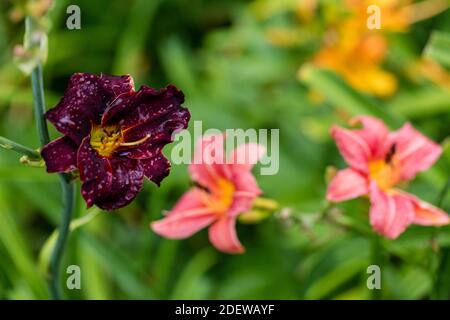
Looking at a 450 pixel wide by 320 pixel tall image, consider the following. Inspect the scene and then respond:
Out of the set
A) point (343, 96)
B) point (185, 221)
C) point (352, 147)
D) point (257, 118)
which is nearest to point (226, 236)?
point (185, 221)

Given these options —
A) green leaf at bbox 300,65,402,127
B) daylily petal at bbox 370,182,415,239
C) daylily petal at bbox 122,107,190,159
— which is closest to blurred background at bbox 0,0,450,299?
green leaf at bbox 300,65,402,127

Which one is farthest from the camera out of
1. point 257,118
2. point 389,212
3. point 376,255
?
point 257,118

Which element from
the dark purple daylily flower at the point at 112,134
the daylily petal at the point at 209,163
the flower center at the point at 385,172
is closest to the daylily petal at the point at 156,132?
the dark purple daylily flower at the point at 112,134

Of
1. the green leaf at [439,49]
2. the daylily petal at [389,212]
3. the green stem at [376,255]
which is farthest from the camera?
the green leaf at [439,49]

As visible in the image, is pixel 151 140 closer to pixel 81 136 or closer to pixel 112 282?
pixel 81 136

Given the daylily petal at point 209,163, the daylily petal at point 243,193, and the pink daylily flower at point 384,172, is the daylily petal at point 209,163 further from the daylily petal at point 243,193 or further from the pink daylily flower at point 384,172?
the pink daylily flower at point 384,172

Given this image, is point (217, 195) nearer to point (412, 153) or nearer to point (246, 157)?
point (246, 157)
